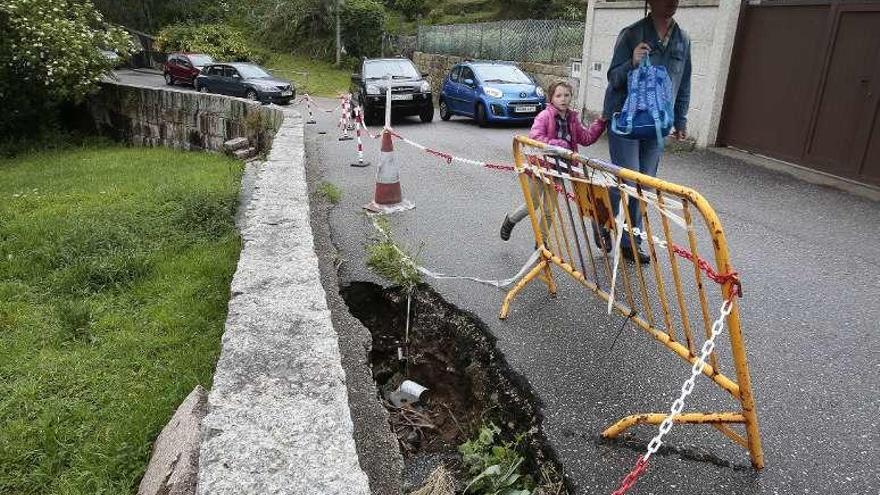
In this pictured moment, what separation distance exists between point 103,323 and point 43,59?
13529mm

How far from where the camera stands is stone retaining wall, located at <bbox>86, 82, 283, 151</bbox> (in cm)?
1259

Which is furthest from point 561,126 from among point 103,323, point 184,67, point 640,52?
point 184,67

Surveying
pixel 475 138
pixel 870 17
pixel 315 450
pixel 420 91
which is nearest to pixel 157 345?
pixel 315 450

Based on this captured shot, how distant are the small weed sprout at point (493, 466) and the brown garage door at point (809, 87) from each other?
7.35 meters

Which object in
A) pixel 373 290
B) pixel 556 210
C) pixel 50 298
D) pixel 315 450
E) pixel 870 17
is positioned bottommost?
pixel 50 298

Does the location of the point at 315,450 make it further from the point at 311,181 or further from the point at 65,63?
the point at 65,63

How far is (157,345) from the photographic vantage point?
3.95 meters

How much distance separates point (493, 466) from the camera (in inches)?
105

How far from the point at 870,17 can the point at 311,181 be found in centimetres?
Result: 759

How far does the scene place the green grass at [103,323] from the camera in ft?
9.69

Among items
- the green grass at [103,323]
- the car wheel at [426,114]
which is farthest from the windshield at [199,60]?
the green grass at [103,323]

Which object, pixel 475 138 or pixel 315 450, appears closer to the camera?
pixel 315 450

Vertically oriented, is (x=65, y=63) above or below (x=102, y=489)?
above

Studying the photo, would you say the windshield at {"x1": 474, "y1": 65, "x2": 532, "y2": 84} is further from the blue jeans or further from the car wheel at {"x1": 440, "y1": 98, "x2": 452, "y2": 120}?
the blue jeans
